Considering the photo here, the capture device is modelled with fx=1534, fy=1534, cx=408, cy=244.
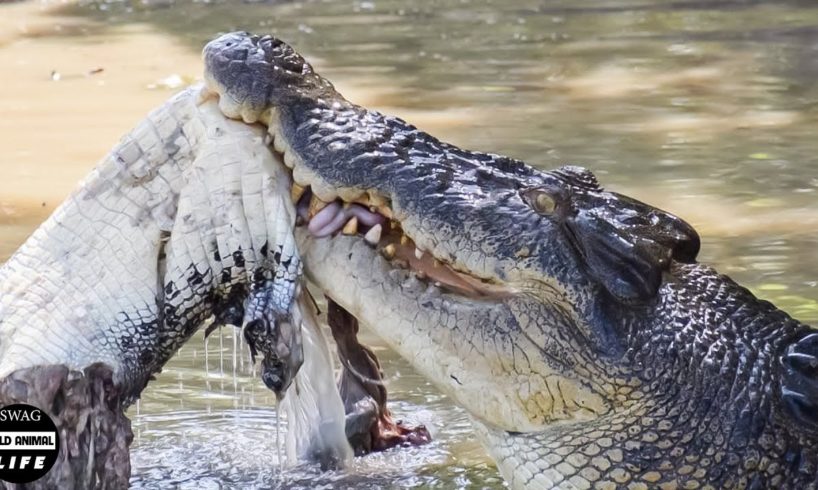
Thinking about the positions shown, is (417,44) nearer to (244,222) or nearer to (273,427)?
(273,427)

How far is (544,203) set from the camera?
2963 millimetres

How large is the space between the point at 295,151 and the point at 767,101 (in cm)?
624

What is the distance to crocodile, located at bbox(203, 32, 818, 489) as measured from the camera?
2.90 m

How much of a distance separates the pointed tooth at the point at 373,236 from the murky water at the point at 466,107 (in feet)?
3.31

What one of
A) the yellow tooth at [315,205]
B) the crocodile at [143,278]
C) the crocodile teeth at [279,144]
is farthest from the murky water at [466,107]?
the crocodile teeth at [279,144]

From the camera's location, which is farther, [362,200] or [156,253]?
[156,253]

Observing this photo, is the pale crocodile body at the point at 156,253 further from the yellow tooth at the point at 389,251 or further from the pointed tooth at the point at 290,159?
the yellow tooth at the point at 389,251

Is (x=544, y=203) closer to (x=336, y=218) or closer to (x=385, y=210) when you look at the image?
(x=385, y=210)

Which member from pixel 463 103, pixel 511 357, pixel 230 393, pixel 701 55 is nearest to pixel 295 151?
Result: pixel 511 357

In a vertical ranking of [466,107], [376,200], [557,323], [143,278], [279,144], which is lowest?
[557,323]

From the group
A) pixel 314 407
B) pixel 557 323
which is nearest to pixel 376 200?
pixel 557 323

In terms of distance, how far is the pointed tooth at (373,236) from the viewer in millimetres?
3021

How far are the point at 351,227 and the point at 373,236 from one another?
5cm

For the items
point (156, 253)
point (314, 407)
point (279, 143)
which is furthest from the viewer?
point (314, 407)
